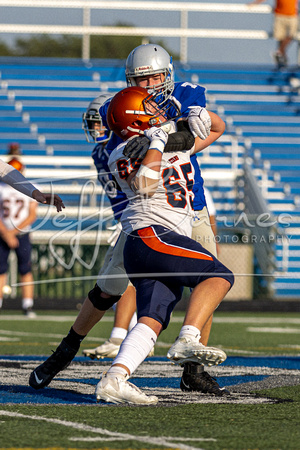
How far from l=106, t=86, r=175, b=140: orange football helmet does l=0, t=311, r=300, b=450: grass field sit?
1.28 metres

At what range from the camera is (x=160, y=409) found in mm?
3516

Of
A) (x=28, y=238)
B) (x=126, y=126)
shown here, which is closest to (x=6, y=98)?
(x=28, y=238)

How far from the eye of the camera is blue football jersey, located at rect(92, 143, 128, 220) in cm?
574

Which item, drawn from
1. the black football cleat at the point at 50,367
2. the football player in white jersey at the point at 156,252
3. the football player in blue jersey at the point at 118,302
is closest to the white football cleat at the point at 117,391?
the football player in white jersey at the point at 156,252

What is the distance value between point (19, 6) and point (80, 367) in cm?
1256

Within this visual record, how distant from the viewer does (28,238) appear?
395 inches

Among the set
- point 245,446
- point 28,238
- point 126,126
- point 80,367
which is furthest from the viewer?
point 28,238

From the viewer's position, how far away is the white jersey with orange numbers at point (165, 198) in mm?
3730

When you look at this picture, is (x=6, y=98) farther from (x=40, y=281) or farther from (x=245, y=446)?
(x=245, y=446)

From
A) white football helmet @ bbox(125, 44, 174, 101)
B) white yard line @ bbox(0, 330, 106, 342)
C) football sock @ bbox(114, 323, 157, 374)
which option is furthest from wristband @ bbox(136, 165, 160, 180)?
white yard line @ bbox(0, 330, 106, 342)

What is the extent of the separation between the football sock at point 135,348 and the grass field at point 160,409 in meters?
0.21

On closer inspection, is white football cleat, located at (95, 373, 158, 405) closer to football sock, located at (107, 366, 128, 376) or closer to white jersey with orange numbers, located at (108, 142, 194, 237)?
football sock, located at (107, 366, 128, 376)

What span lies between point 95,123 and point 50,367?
2.18 metres

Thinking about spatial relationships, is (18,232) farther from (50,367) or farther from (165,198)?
(165,198)
